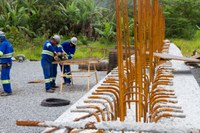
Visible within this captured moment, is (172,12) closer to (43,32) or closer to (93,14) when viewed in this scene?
(93,14)

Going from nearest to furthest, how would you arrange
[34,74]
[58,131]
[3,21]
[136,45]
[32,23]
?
[58,131]
[136,45]
[34,74]
[3,21]
[32,23]

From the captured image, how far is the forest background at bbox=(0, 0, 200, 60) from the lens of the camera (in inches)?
936

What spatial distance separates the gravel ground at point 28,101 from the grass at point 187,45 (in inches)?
327

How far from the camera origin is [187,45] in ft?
80.7

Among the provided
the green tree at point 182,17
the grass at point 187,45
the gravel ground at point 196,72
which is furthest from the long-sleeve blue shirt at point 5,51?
the green tree at point 182,17

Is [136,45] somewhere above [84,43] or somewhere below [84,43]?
above

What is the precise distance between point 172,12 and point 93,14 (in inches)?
216

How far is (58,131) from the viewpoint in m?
3.31

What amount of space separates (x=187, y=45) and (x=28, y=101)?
16068 millimetres

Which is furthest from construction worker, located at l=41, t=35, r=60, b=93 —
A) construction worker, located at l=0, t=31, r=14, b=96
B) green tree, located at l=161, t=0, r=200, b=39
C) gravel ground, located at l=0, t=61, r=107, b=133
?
green tree, located at l=161, t=0, r=200, b=39

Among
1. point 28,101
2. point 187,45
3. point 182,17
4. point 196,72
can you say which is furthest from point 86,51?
point 28,101

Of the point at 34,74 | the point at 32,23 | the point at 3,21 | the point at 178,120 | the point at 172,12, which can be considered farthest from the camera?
the point at 172,12

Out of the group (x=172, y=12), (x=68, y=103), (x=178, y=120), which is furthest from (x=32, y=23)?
(x=178, y=120)

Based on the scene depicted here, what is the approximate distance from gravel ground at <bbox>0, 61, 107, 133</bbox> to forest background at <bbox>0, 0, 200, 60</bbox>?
801 centimetres
